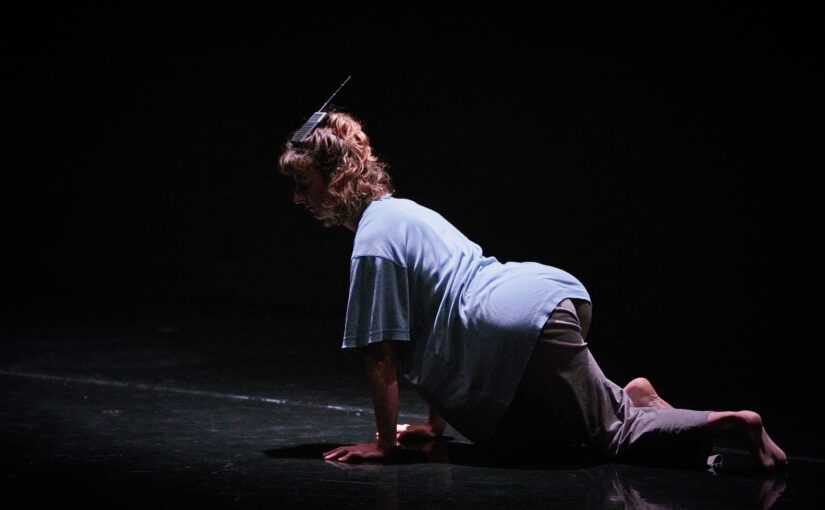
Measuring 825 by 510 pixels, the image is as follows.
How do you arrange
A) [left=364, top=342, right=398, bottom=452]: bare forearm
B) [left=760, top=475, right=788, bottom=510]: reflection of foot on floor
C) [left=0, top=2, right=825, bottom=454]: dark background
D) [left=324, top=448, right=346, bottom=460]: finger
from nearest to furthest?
[left=760, top=475, right=788, bottom=510]: reflection of foot on floor < [left=364, top=342, right=398, bottom=452]: bare forearm < [left=324, top=448, right=346, bottom=460]: finger < [left=0, top=2, right=825, bottom=454]: dark background

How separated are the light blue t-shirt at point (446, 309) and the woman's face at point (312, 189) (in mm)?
116

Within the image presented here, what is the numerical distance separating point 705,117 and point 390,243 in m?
3.38

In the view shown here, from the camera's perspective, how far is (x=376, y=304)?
2.67 meters

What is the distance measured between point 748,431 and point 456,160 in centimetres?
384

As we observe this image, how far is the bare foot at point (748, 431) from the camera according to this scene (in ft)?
8.27

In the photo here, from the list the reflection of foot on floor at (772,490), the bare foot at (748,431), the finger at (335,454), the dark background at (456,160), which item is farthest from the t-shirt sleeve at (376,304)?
the dark background at (456,160)

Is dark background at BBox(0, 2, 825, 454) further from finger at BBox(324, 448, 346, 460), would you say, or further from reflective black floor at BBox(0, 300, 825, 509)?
finger at BBox(324, 448, 346, 460)

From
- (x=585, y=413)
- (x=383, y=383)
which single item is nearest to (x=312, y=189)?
(x=383, y=383)

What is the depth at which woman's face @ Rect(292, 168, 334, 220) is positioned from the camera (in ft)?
9.14

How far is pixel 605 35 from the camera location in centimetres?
586

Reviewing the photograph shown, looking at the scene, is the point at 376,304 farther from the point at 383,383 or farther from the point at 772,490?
the point at 772,490

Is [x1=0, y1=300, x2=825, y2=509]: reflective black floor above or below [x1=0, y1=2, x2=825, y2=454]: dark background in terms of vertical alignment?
below

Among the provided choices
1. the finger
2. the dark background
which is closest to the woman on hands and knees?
the finger

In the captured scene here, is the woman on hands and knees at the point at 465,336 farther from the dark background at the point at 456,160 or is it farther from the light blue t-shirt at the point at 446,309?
the dark background at the point at 456,160
